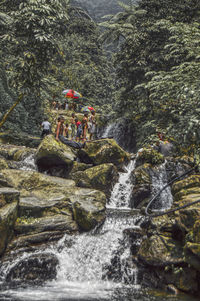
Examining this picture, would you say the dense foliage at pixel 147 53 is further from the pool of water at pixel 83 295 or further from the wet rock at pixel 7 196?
the pool of water at pixel 83 295

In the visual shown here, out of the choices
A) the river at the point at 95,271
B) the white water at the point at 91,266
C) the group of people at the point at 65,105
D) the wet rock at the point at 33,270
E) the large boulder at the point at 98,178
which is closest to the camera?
the river at the point at 95,271

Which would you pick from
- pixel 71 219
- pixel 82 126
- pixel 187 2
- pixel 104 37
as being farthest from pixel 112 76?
pixel 71 219

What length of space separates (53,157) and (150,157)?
5.45 meters

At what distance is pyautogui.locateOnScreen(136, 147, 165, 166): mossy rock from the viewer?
Result: 13709 mm

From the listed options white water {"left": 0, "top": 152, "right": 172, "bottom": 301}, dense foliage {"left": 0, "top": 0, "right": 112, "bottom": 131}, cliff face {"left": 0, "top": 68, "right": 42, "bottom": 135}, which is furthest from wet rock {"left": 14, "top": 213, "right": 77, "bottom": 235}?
cliff face {"left": 0, "top": 68, "right": 42, "bottom": 135}

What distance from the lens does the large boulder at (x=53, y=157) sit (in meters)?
12.7

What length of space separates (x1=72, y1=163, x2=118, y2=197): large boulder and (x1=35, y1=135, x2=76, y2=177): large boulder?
854 millimetres

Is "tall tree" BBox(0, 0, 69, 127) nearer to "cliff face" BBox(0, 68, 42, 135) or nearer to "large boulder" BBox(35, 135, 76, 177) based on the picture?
"large boulder" BBox(35, 135, 76, 177)

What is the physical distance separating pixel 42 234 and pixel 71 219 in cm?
123

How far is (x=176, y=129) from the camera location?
6.77 m

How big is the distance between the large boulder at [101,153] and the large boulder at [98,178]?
4.28 ft

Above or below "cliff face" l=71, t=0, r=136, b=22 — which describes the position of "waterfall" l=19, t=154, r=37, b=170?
below

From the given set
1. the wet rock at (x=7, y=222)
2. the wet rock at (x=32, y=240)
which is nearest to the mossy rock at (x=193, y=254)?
the wet rock at (x=32, y=240)

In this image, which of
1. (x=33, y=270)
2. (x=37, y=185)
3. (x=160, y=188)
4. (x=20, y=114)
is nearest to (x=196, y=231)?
(x=33, y=270)
